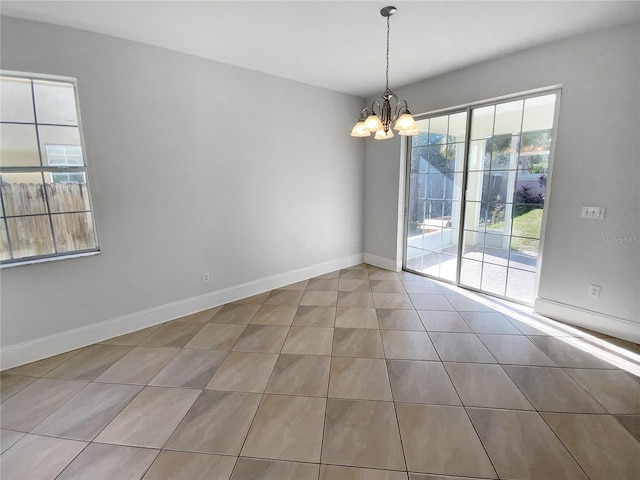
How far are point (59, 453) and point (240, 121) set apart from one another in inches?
124

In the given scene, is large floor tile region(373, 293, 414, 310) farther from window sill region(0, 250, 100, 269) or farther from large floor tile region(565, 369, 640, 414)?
window sill region(0, 250, 100, 269)

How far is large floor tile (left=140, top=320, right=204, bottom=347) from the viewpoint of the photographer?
2.67 metres

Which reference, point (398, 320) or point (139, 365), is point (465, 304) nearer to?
point (398, 320)

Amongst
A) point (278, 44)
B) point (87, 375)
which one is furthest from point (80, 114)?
point (87, 375)

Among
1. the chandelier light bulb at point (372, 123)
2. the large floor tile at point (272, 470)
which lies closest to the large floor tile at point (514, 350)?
the large floor tile at point (272, 470)

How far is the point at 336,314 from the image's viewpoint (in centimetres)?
319

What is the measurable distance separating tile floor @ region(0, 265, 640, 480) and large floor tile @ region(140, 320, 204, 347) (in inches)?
0.7

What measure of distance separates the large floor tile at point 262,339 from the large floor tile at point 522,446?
161 centimetres

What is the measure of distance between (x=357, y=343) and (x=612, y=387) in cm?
184

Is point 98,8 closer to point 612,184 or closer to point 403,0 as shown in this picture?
point 403,0

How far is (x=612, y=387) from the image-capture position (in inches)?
79.4

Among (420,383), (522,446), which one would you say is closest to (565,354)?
(522,446)

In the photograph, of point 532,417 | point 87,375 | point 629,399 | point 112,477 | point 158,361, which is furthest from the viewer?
point 158,361

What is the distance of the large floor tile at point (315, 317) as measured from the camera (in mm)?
2984
